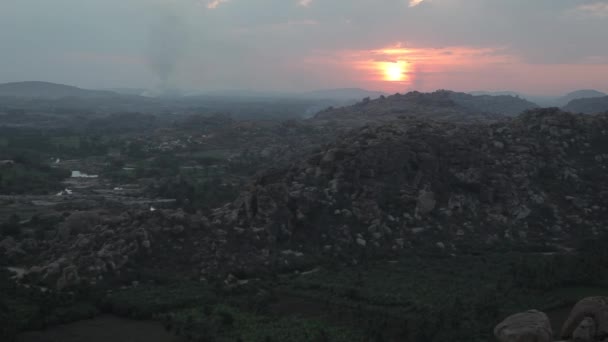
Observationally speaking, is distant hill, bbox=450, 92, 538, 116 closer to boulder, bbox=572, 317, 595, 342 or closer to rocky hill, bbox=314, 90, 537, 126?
rocky hill, bbox=314, 90, 537, 126

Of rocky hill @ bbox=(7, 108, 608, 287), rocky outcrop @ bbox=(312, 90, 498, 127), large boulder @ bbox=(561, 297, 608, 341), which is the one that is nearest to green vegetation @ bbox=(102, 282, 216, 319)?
rocky hill @ bbox=(7, 108, 608, 287)

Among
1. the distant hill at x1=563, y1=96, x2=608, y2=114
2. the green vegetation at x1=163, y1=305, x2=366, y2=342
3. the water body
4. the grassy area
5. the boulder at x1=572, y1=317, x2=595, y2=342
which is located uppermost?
the distant hill at x1=563, y1=96, x2=608, y2=114

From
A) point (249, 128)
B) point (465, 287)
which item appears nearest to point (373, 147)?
point (465, 287)

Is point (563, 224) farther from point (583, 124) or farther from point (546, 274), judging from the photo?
point (583, 124)

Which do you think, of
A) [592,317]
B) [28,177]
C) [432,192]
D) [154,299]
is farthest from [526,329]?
[28,177]

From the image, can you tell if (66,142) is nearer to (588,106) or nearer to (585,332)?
(585,332)

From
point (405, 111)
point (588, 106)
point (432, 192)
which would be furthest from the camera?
point (588, 106)

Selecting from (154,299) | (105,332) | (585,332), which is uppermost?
(585,332)

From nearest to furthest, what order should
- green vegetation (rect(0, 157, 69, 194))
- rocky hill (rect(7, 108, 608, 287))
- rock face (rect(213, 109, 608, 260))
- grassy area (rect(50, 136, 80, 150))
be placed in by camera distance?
rocky hill (rect(7, 108, 608, 287)) → rock face (rect(213, 109, 608, 260)) → green vegetation (rect(0, 157, 69, 194)) → grassy area (rect(50, 136, 80, 150))
